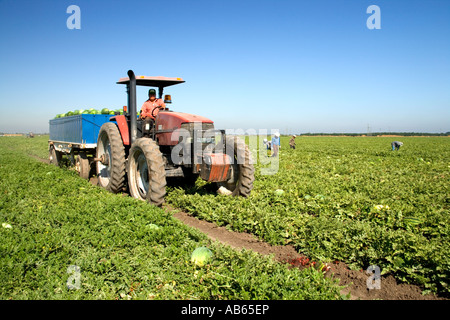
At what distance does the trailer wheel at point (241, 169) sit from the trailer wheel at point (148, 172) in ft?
5.62

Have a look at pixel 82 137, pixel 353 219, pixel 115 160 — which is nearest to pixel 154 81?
pixel 115 160

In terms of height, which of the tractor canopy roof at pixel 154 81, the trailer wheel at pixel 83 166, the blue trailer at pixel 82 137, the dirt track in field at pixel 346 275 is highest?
the tractor canopy roof at pixel 154 81

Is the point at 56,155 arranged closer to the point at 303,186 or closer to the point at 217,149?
the point at 217,149

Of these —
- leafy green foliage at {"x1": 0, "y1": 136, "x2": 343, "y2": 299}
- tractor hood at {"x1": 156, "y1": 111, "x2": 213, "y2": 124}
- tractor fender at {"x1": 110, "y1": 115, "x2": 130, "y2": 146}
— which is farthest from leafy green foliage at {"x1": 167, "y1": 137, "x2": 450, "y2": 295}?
tractor fender at {"x1": 110, "y1": 115, "x2": 130, "y2": 146}

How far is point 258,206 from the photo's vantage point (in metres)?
6.63

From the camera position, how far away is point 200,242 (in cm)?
462

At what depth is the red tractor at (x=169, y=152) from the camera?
20.8 ft

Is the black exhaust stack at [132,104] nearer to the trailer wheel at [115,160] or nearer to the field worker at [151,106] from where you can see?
the field worker at [151,106]

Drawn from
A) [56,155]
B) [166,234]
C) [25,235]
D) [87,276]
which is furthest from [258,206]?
[56,155]

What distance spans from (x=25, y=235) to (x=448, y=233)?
6871 millimetres

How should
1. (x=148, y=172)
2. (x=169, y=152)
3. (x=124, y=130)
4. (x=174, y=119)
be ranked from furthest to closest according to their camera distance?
(x=124, y=130) < (x=169, y=152) < (x=174, y=119) < (x=148, y=172)

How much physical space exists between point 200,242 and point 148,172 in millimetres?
2740

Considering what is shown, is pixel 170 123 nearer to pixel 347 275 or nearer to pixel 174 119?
pixel 174 119

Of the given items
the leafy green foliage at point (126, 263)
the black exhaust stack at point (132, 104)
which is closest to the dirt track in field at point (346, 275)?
the leafy green foliage at point (126, 263)
